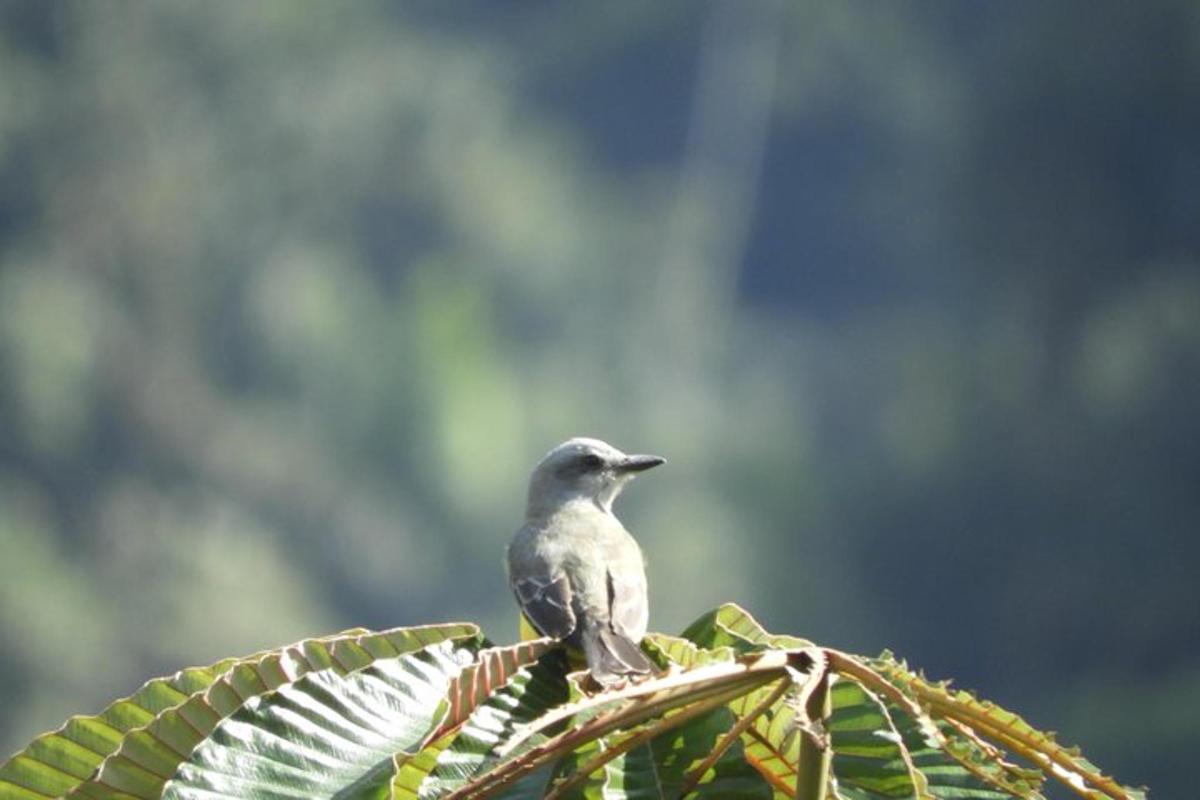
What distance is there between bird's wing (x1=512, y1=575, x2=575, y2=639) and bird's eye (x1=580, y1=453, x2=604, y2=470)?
96cm

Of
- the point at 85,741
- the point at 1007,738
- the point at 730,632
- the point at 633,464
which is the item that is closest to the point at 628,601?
the point at 633,464

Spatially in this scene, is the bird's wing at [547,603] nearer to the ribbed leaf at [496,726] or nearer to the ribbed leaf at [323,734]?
the ribbed leaf at [496,726]

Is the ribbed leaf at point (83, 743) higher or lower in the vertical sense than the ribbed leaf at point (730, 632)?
lower

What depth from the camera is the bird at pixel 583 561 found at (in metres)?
3.02

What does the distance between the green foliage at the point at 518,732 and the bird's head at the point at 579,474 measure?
8.05ft

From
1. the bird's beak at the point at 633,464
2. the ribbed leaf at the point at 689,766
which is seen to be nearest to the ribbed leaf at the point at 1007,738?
the ribbed leaf at the point at 689,766

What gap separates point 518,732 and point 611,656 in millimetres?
1011

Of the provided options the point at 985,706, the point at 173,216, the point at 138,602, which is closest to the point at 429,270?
the point at 173,216

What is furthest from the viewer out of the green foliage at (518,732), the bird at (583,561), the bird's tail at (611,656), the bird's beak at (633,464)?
the bird's beak at (633,464)

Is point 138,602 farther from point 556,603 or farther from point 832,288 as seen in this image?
point 556,603

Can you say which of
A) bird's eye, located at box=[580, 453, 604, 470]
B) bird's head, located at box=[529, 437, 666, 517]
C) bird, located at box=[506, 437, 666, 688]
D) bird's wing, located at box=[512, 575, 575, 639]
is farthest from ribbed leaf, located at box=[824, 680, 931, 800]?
bird's eye, located at box=[580, 453, 604, 470]

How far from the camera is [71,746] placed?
80.0 inches

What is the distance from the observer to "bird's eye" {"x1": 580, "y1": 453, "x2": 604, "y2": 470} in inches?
181

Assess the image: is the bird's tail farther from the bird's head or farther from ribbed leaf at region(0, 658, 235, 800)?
the bird's head
